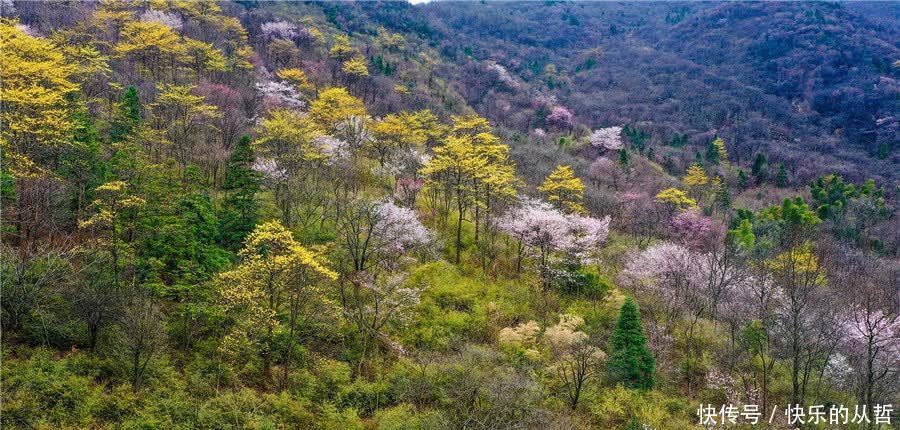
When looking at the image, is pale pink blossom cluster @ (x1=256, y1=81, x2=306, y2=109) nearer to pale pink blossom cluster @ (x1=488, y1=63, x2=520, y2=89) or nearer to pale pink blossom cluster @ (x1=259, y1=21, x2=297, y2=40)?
pale pink blossom cluster @ (x1=259, y1=21, x2=297, y2=40)

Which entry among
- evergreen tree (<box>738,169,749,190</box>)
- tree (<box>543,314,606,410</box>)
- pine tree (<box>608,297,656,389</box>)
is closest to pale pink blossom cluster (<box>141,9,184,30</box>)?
tree (<box>543,314,606,410</box>)

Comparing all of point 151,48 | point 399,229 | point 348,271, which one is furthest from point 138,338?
point 151,48

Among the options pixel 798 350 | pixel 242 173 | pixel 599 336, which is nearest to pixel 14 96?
pixel 242 173

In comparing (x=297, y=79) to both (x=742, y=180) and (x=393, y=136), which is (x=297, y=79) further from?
(x=742, y=180)

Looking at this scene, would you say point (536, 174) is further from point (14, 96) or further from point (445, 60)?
point (445, 60)

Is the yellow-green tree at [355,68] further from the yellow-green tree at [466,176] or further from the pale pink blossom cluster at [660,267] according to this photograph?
the pale pink blossom cluster at [660,267]

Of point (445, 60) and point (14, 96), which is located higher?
point (445, 60)
